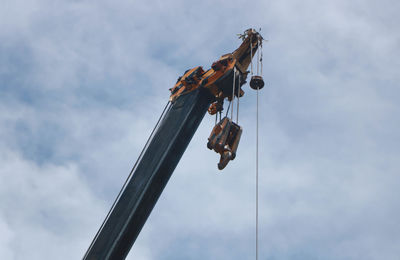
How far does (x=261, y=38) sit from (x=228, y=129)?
298 cm

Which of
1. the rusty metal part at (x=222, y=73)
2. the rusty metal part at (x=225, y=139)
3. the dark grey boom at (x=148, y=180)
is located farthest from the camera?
the rusty metal part at (x=222, y=73)

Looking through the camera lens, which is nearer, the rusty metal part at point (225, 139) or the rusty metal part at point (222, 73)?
the rusty metal part at point (225, 139)

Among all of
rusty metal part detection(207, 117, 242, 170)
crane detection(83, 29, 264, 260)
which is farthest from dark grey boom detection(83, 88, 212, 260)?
rusty metal part detection(207, 117, 242, 170)

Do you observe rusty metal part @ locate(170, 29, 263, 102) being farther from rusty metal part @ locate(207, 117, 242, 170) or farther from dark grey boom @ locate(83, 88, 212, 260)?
rusty metal part @ locate(207, 117, 242, 170)

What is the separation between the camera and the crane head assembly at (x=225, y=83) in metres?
9.44

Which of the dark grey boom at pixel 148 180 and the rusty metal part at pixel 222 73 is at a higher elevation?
the rusty metal part at pixel 222 73

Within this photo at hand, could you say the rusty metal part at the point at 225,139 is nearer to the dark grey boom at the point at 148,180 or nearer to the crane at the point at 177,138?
the crane at the point at 177,138

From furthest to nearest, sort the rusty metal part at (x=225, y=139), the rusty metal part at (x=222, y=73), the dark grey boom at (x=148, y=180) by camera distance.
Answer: the rusty metal part at (x=222, y=73) → the rusty metal part at (x=225, y=139) → the dark grey boom at (x=148, y=180)

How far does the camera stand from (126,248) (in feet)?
29.2

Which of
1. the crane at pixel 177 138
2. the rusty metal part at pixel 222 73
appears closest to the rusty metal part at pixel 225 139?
the crane at pixel 177 138

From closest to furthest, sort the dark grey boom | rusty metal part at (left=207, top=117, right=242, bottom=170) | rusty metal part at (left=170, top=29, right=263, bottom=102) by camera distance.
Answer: the dark grey boom < rusty metal part at (left=207, top=117, right=242, bottom=170) < rusty metal part at (left=170, top=29, right=263, bottom=102)

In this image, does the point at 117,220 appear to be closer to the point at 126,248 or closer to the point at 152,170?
the point at 126,248

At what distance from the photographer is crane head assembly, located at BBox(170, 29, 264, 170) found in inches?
372

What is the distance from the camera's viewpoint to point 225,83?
10359mm
